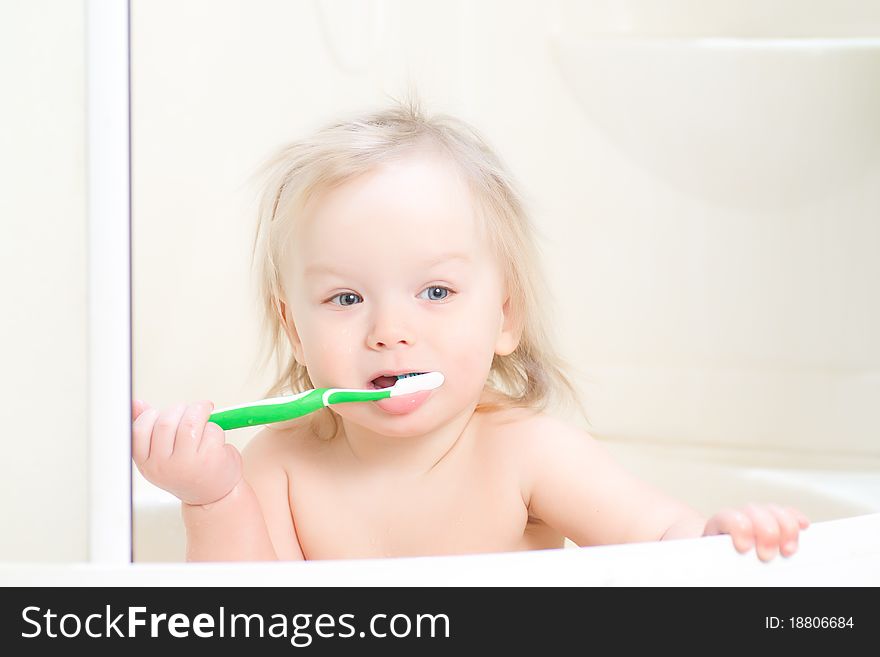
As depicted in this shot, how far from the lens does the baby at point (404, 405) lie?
0.69 meters

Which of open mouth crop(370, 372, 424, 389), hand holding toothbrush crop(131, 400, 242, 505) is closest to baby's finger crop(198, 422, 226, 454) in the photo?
hand holding toothbrush crop(131, 400, 242, 505)

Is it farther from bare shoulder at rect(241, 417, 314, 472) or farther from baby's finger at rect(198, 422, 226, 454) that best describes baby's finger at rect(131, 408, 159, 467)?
bare shoulder at rect(241, 417, 314, 472)

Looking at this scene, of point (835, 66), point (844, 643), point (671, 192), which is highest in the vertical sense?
point (835, 66)

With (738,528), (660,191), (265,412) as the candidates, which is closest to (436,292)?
(265,412)

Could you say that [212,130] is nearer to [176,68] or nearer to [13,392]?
[176,68]

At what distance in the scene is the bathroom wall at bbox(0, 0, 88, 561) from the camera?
49 centimetres

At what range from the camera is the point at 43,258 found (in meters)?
0.51

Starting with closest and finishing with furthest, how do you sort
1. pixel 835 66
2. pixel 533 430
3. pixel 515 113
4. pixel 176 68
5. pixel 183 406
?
pixel 183 406 < pixel 533 430 < pixel 176 68 < pixel 835 66 < pixel 515 113

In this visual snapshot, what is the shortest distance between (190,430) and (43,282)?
15 centimetres

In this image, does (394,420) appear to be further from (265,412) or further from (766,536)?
(766,536)

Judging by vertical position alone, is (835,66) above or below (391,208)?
above


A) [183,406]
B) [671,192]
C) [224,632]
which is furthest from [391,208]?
[671,192]

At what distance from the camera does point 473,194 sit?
739 millimetres

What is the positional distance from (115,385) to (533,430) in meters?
0.37
